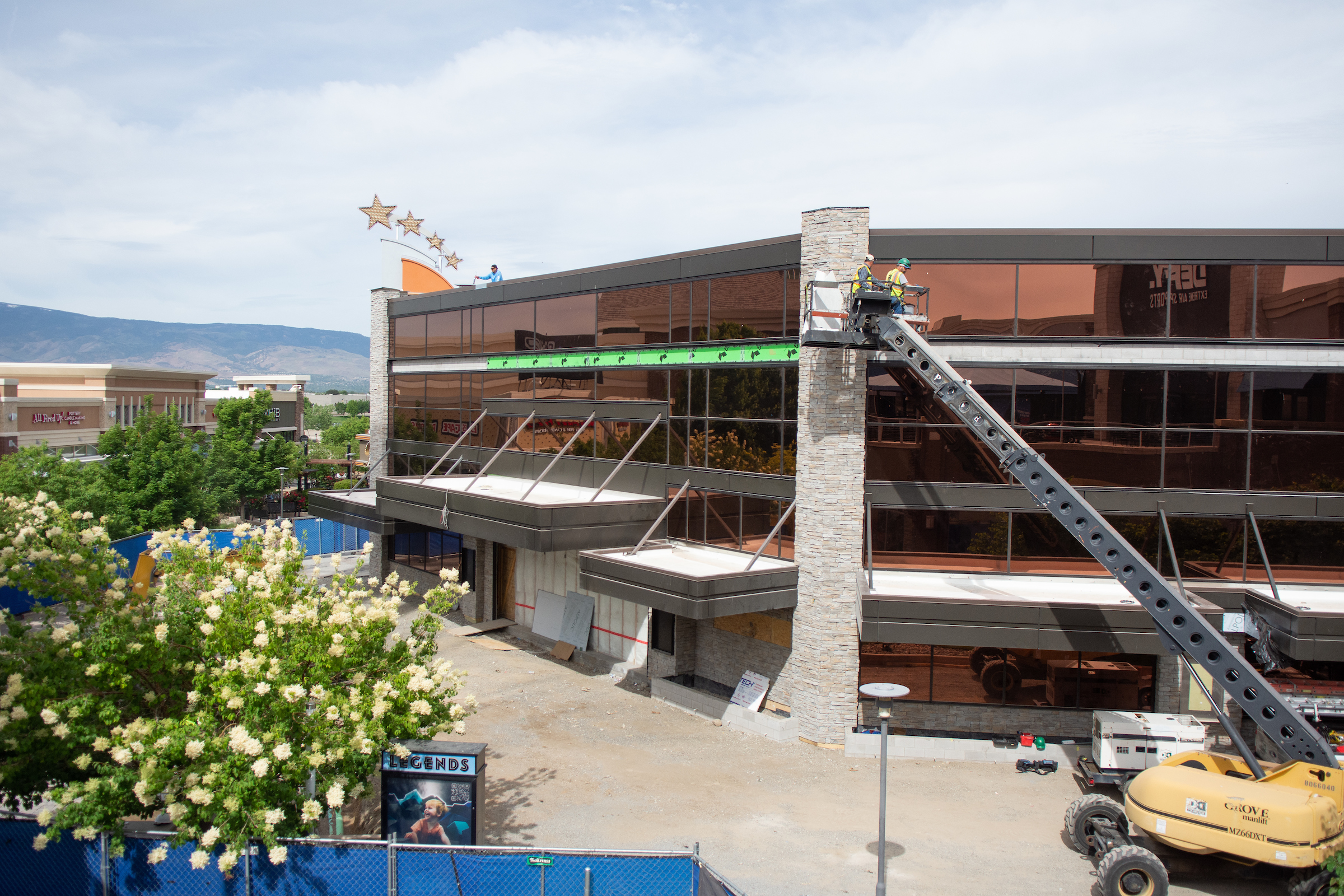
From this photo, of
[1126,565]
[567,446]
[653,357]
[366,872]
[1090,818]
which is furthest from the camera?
[567,446]

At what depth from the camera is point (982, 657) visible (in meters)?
18.5

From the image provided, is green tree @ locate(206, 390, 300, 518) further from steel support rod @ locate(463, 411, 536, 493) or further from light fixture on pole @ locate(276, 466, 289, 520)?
steel support rod @ locate(463, 411, 536, 493)

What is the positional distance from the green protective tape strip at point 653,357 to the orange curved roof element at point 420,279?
7888mm

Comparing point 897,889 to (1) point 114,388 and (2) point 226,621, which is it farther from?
(1) point 114,388

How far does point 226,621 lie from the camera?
10.6 meters

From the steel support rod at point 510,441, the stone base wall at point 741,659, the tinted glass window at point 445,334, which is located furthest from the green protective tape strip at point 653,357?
the stone base wall at point 741,659

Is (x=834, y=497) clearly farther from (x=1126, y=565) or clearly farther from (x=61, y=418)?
(x=61, y=418)

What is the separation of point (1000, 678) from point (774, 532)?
5742 millimetres

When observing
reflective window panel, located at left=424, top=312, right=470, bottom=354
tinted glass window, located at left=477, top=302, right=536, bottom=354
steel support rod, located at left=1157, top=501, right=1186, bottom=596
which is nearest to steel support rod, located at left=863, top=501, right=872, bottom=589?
steel support rod, located at left=1157, top=501, right=1186, bottom=596

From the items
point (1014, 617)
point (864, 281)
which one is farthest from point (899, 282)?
point (1014, 617)

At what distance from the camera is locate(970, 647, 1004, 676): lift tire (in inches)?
722

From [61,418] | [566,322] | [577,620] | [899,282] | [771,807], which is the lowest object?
[771,807]

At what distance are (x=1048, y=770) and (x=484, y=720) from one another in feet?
40.3

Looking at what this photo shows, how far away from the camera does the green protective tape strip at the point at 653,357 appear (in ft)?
65.7
